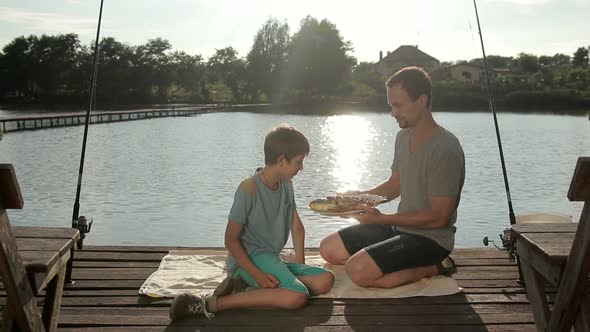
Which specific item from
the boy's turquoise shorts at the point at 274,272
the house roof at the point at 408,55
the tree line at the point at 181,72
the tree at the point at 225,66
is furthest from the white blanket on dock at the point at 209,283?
the house roof at the point at 408,55

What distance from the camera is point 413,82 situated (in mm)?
3930

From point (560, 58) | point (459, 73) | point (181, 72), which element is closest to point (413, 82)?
point (181, 72)

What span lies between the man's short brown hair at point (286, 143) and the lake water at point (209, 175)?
18.5 feet

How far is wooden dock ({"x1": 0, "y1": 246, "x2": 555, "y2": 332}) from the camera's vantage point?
11.3ft

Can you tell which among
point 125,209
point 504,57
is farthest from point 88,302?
point 504,57

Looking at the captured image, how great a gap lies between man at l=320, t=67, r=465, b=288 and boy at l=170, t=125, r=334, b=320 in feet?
1.08

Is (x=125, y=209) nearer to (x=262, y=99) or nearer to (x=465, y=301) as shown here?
(x=465, y=301)

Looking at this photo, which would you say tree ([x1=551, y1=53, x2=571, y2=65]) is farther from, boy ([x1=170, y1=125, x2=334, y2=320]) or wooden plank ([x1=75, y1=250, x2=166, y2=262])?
boy ([x1=170, y1=125, x2=334, y2=320])

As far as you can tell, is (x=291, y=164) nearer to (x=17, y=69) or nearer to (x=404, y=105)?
(x=404, y=105)

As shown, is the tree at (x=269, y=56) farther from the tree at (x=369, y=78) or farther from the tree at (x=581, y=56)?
the tree at (x=581, y=56)

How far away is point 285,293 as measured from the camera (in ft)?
12.0

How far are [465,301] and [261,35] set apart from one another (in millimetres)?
77508

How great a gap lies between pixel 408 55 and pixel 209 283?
8459 cm

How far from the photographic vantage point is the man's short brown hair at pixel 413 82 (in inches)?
155
